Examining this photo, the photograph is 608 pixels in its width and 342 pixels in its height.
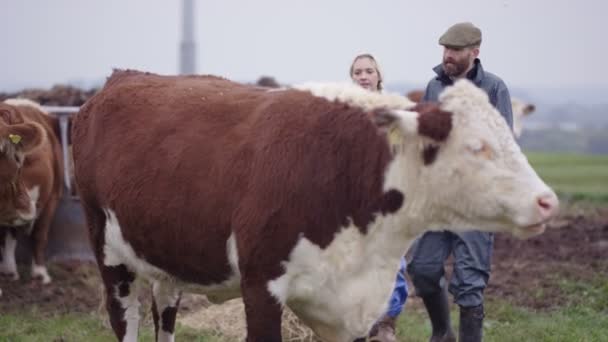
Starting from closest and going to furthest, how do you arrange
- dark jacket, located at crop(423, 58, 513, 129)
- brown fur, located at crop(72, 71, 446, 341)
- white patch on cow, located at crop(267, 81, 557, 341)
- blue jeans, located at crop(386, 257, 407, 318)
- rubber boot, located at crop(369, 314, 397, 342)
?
white patch on cow, located at crop(267, 81, 557, 341) → brown fur, located at crop(72, 71, 446, 341) → dark jacket, located at crop(423, 58, 513, 129) → blue jeans, located at crop(386, 257, 407, 318) → rubber boot, located at crop(369, 314, 397, 342)

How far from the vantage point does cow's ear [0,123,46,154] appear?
9328 millimetres

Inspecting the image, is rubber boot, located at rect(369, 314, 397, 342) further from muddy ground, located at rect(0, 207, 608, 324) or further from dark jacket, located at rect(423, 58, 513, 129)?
muddy ground, located at rect(0, 207, 608, 324)

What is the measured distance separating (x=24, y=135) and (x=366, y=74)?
11.6 feet

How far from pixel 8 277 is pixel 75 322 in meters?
2.26

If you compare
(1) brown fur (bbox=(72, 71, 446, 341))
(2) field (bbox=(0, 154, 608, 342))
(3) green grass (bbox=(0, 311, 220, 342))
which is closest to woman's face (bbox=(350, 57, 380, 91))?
(1) brown fur (bbox=(72, 71, 446, 341))

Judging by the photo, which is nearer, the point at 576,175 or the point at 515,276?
the point at 515,276

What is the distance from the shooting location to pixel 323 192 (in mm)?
5457

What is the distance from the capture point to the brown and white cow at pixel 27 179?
9.45 meters

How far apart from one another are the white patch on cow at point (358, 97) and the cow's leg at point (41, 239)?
6.10 meters

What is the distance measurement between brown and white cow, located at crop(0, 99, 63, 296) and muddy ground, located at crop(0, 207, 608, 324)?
328mm

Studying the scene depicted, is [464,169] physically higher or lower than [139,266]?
higher

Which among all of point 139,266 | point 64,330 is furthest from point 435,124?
point 64,330

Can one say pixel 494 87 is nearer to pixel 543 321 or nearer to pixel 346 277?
pixel 346 277

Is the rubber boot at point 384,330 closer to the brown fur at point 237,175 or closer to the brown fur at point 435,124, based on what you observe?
the brown fur at point 237,175
